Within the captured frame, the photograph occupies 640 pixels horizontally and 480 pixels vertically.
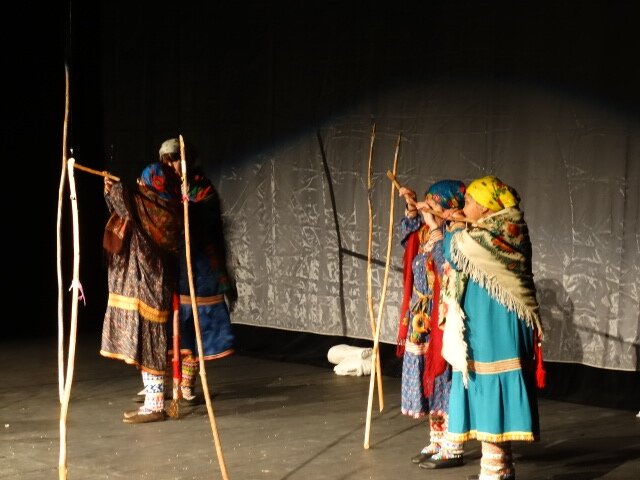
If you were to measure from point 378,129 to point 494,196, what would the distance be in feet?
7.16

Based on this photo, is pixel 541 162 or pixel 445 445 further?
pixel 541 162

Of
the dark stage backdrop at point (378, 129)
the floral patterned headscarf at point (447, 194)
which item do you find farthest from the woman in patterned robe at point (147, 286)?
the floral patterned headscarf at point (447, 194)

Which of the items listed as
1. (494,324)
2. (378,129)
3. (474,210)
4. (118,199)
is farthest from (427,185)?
(494,324)

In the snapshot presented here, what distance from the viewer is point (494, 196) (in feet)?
13.6

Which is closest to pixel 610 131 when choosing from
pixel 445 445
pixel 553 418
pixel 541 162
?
pixel 541 162

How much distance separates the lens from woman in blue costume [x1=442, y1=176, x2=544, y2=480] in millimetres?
4090

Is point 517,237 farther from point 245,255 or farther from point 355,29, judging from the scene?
point 245,255

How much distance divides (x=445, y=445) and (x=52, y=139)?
15.8 ft

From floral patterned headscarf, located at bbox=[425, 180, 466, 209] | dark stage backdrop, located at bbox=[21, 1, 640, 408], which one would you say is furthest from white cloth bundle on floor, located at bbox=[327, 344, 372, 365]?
floral patterned headscarf, located at bbox=[425, 180, 466, 209]

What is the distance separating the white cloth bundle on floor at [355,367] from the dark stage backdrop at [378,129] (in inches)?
7.5

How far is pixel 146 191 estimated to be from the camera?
17.8 feet

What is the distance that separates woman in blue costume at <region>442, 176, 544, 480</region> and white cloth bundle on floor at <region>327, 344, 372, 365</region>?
2500 mm

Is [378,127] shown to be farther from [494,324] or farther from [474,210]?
[494,324]

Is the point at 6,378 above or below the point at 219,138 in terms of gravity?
below
